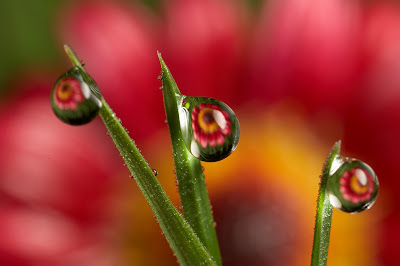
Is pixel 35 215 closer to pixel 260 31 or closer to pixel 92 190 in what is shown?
pixel 92 190

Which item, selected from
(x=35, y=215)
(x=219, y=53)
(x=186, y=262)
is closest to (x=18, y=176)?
(x=35, y=215)

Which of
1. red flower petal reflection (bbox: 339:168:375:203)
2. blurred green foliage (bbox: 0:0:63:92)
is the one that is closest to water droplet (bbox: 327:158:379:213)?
red flower petal reflection (bbox: 339:168:375:203)

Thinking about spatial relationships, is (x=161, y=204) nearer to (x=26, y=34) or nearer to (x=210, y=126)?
(x=210, y=126)

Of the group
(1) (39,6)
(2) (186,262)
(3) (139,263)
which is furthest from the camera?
(1) (39,6)

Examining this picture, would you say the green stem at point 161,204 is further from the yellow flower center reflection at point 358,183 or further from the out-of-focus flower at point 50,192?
the out-of-focus flower at point 50,192

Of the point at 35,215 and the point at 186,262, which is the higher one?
the point at 35,215

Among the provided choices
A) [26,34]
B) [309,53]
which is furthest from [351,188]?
[26,34]

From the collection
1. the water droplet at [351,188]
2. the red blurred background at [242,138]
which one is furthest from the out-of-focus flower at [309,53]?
the water droplet at [351,188]
